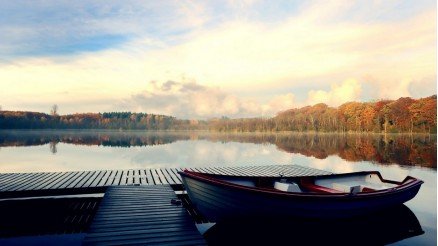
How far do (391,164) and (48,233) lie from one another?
25918 millimetres

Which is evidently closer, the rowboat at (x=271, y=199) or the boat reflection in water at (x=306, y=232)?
the rowboat at (x=271, y=199)

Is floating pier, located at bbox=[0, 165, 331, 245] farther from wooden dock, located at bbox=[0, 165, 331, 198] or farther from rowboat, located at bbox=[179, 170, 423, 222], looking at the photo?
rowboat, located at bbox=[179, 170, 423, 222]

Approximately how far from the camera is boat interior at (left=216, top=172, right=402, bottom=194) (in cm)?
1071

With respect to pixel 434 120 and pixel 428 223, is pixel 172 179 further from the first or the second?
pixel 434 120

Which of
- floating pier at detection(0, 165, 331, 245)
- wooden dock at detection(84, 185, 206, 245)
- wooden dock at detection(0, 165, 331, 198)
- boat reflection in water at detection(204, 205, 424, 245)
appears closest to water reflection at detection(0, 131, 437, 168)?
wooden dock at detection(0, 165, 331, 198)

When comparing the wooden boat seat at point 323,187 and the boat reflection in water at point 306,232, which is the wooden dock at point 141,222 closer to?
the boat reflection in water at point 306,232

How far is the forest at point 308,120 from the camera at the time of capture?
85.2m

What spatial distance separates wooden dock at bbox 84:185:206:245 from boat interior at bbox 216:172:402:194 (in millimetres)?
2423

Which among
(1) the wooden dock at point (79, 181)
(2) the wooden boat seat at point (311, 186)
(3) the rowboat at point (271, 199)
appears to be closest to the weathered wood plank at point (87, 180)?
(1) the wooden dock at point (79, 181)

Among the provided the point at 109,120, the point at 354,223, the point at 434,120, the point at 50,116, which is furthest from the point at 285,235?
the point at 109,120

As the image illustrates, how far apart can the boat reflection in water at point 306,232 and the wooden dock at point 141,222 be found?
158 centimetres

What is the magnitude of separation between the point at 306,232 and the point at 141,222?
16.2ft

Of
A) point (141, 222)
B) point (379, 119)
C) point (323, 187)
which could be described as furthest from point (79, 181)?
point (379, 119)

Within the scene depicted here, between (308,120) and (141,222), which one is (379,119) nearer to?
(308,120)
